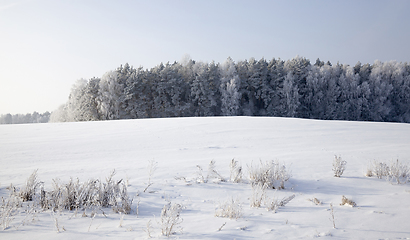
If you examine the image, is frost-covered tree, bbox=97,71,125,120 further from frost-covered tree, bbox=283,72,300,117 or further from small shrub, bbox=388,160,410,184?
small shrub, bbox=388,160,410,184

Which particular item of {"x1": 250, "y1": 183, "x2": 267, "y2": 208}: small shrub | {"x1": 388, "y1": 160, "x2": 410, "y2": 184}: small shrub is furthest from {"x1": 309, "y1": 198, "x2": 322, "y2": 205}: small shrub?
{"x1": 388, "y1": 160, "x2": 410, "y2": 184}: small shrub

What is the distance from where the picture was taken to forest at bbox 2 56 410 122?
3503 centimetres

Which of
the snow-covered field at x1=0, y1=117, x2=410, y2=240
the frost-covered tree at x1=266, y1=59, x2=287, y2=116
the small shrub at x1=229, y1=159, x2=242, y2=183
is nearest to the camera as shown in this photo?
the snow-covered field at x1=0, y1=117, x2=410, y2=240

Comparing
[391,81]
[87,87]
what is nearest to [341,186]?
[87,87]

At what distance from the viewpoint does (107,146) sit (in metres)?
8.35

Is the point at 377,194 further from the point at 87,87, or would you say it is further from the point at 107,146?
the point at 87,87

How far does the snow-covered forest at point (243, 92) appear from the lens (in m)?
35.0

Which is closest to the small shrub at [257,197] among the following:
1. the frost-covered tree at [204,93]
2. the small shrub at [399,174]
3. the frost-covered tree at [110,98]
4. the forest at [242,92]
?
the small shrub at [399,174]

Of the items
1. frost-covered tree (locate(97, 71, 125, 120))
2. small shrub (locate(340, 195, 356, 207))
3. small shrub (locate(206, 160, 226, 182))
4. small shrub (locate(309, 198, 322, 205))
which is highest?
frost-covered tree (locate(97, 71, 125, 120))

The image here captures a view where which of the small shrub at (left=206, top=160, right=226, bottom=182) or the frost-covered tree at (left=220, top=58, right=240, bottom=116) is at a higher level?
the frost-covered tree at (left=220, top=58, right=240, bottom=116)

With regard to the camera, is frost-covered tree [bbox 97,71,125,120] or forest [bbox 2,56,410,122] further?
forest [bbox 2,56,410,122]

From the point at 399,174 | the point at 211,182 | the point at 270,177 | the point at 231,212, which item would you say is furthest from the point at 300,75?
the point at 231,212

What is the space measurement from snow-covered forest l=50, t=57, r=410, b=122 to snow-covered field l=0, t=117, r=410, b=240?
25322mm

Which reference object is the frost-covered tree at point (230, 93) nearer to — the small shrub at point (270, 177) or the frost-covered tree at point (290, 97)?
the frost-covered tree at point (290, 97)
